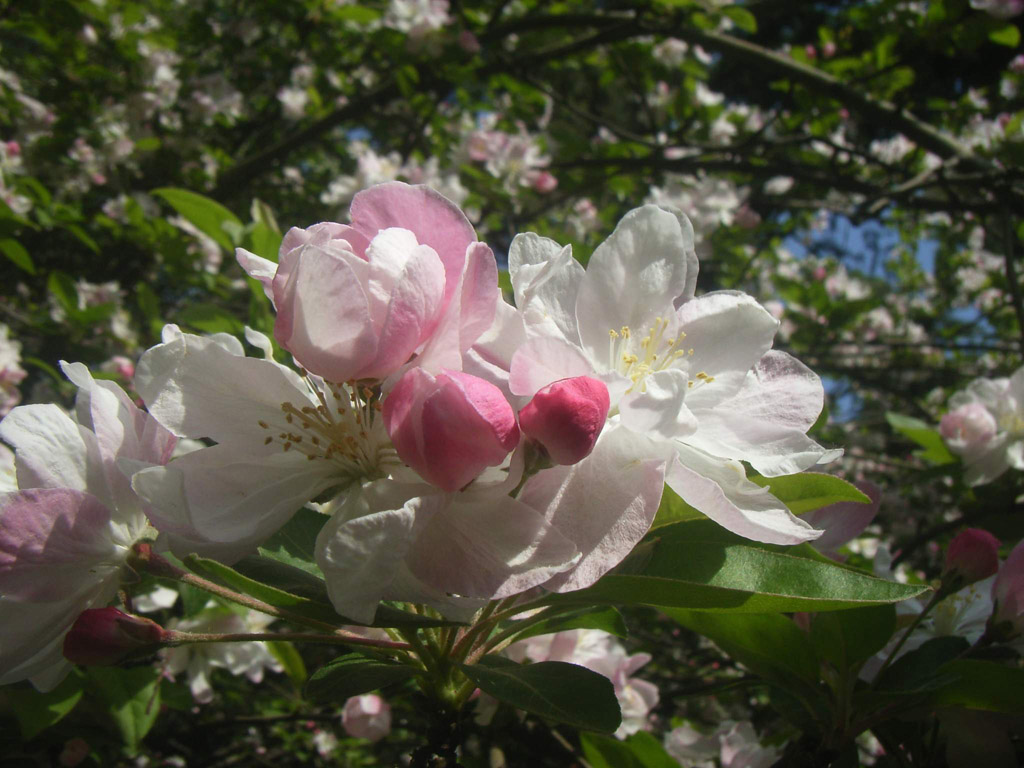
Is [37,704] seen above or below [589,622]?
below

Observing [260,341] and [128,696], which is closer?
[260,341]

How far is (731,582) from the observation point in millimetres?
661

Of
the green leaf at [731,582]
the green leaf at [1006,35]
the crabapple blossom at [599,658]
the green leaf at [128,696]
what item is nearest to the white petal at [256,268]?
the green leaf at [731,582]

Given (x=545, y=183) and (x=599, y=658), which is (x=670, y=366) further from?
(x=545, y=183)

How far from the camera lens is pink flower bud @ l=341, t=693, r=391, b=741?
1719mm

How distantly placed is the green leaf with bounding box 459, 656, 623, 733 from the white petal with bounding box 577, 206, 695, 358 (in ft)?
1.14

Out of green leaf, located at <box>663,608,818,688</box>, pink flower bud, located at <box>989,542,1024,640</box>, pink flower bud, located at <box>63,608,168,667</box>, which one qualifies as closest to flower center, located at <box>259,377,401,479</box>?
pink flower bud, located at <box>63,608,168,667</box>

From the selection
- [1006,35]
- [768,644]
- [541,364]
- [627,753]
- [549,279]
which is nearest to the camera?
[541,364]

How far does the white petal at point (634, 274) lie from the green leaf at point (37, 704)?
1070mm

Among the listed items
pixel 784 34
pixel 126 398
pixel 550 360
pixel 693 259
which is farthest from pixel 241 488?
pixel 784 34

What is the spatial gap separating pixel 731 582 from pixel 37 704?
1.22 meters

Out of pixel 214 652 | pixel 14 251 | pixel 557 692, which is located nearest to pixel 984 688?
pixel 557 692

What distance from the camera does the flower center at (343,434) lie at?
0.72 meters

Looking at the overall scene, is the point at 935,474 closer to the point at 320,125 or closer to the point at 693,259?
the point at 693,259
